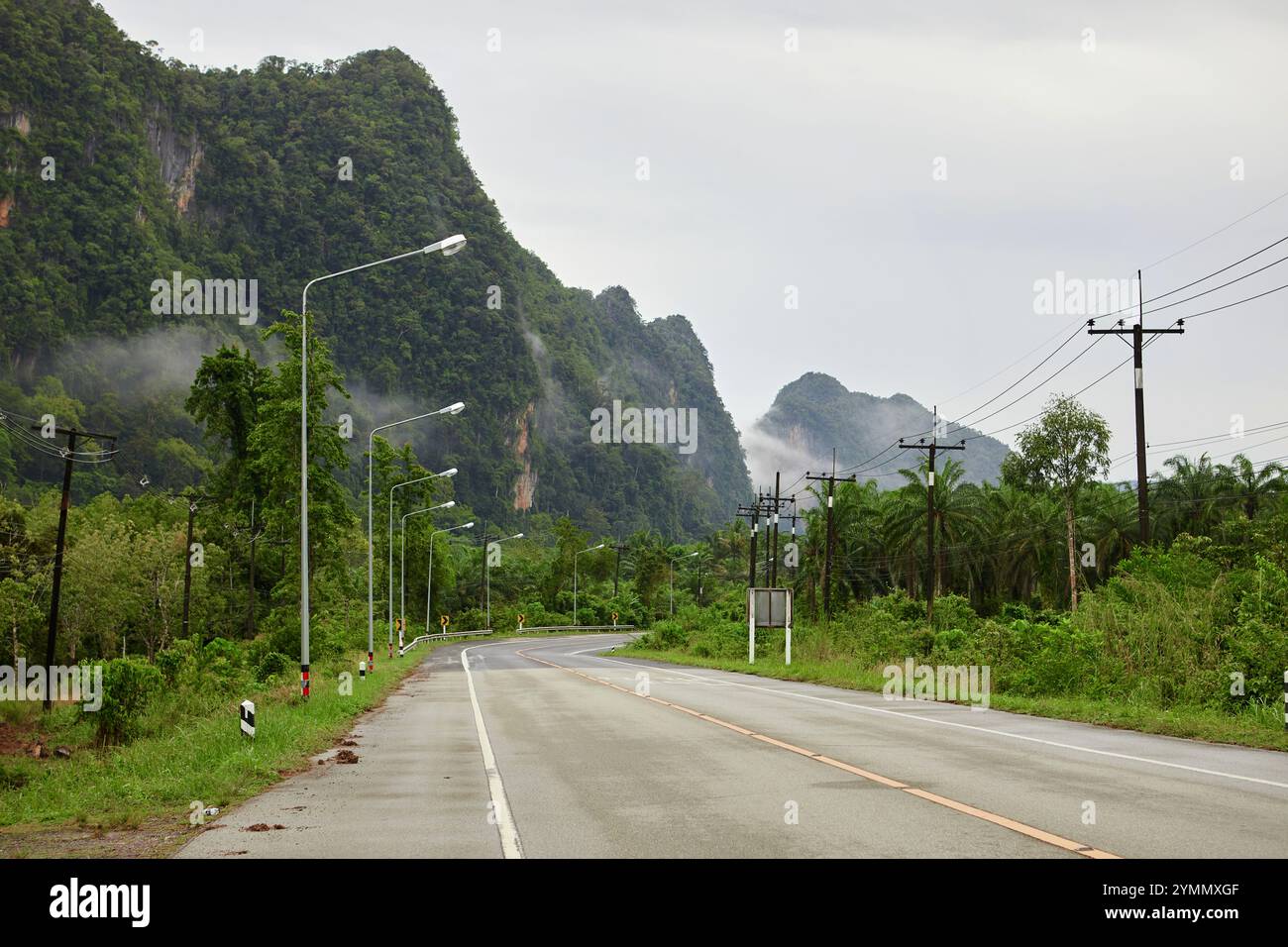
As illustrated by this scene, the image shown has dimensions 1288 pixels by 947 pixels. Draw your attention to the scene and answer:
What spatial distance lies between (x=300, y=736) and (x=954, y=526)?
2717 inches

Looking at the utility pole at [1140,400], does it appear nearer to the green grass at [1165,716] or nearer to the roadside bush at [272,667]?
the green grass at [1165,716]

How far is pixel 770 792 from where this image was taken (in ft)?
37.8

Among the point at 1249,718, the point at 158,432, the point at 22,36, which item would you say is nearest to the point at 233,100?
the point at 22,36

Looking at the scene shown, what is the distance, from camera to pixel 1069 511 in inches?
2694

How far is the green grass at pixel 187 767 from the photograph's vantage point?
1191 cm

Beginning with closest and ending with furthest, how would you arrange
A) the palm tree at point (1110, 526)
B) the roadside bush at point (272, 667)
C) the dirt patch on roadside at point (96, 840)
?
the dirt patch on roadside at point (96, 840), the roadside bush at point (272, 667), the palm tree at point (1110, 526)

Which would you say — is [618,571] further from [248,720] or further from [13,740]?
[248,720]

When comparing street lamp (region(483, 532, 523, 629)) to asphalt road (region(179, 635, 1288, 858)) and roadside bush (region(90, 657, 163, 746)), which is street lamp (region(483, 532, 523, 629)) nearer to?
roadside bush (region(90, 657, 163, 746))

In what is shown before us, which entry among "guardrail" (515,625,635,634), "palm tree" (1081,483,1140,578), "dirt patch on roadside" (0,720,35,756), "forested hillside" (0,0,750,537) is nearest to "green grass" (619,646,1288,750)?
"dirt patch on roadside" (0,720,35,756)

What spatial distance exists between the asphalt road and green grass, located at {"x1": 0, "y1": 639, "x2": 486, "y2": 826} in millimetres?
611

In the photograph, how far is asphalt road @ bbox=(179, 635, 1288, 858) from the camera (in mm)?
8602

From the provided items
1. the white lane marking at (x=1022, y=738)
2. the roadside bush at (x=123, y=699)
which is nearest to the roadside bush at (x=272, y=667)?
the roadside bush at (x=123, y=699)

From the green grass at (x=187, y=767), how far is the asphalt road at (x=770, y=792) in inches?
24.0
